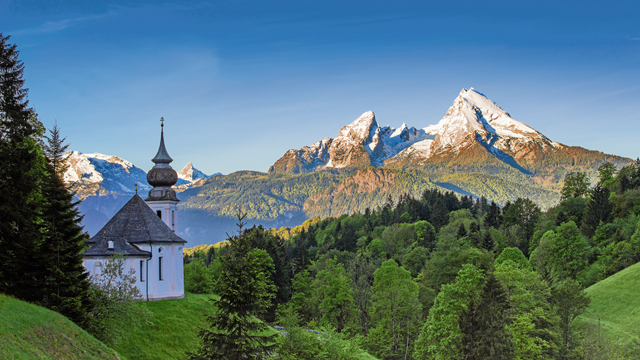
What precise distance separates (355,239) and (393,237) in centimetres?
1742

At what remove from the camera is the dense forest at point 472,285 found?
51.9 m

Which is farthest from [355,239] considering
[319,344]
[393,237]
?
[319,344]

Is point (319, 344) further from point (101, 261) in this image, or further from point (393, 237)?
point (393, 237)

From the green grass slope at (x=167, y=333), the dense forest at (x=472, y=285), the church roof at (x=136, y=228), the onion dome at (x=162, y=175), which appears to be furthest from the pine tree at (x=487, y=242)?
the church roof at (x=136, y=228)

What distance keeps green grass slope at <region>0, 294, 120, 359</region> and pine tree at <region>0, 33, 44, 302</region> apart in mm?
4613

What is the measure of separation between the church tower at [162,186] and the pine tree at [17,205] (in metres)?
32.9

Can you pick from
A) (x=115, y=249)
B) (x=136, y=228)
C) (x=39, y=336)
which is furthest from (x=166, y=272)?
(x=39, y=336)

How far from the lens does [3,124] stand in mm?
37375

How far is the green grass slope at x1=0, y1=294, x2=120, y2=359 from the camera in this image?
84.5 feet

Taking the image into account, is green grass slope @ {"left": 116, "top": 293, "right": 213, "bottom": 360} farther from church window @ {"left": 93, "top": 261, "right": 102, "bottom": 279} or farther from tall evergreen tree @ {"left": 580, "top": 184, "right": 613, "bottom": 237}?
tall evergreen tree @ {"left": 580, "top": 184, "right": 613, "bottom": 237}

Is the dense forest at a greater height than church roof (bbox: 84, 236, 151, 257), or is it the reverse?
church roof (bbox: 84, 236, 151, 257)

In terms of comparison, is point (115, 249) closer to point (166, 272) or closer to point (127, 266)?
point (127, 266)

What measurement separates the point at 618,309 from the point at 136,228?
59.8 metres

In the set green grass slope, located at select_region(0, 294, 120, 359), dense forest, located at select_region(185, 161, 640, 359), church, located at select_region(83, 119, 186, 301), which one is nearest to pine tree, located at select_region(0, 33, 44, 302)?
green grass slope, located at select_region(0, 294, 120, 359)
